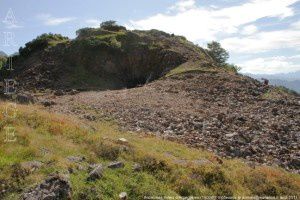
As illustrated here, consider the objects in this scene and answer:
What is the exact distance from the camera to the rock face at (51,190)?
12383 mm

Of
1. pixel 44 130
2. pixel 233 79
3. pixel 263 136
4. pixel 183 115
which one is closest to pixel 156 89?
pixel 233 79

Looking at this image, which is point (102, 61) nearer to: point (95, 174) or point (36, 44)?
point (36, 44)

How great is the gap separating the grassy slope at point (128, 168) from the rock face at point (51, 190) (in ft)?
1.23

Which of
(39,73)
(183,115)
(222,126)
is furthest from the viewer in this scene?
(39,73)

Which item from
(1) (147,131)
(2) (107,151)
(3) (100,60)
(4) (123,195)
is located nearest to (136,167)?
(2) (107,151)

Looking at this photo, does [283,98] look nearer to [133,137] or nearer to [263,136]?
[263,136]

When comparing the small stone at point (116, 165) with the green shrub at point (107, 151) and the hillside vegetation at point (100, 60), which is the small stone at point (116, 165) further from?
the hillside vegetation at point (100, 60)

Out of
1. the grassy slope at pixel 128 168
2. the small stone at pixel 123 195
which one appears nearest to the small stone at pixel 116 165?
the grassy slope at pixel 128 168

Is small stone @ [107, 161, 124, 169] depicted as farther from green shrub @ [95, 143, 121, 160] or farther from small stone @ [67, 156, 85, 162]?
small stone @ [67, 156, 85, 162]

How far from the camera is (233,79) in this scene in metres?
39.8

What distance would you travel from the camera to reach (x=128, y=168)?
51.6ft

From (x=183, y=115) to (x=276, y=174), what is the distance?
11203 mm

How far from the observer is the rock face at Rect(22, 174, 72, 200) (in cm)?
1238

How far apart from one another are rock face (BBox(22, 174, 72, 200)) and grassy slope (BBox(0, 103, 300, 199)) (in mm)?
374
